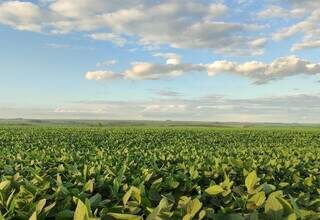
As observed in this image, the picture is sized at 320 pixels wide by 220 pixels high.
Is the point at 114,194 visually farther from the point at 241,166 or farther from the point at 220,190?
the point at 241,166

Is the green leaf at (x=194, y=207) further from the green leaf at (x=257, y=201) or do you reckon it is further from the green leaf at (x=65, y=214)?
the green leaf at (x=65, y=214)

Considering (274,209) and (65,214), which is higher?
(274,209)

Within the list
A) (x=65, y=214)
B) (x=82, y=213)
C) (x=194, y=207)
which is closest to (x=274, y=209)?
(x=194, y=207)

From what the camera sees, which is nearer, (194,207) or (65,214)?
(194,207)

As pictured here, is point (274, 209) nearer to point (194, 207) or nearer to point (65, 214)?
point (194, 207)

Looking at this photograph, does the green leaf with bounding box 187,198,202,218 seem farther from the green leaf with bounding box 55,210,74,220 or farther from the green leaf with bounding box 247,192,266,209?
the green leaf with bounding box 55,210,74,220

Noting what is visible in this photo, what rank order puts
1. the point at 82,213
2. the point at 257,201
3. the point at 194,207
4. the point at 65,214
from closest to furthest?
1. the point at 82,213
2. the point at 194,207
3. the point at 65,214
4. the point at 257,201

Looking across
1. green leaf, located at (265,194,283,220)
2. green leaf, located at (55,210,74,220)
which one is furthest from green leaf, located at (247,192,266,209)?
green leaf, located at (55,210,74,220)

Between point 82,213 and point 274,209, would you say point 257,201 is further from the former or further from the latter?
point 82,213

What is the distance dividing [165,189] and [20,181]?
4.06 ft

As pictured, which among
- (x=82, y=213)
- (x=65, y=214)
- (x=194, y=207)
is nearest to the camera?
(x=82, y=213)

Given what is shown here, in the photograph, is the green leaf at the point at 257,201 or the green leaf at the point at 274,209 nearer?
the green leaf at the point at 274,209

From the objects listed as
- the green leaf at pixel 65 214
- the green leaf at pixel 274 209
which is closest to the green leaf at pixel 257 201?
the green leaf at pixel 274 209

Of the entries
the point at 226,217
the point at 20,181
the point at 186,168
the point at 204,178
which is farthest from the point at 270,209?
the point at 186,168
